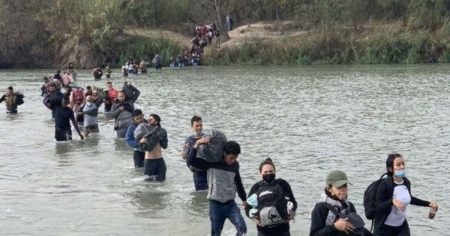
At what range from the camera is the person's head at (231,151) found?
31.9 ft

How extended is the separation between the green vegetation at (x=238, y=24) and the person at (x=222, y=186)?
53056 mm

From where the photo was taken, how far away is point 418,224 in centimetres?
1255

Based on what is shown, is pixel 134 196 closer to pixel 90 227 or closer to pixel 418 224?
pixel 90 227

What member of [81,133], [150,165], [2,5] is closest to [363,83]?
[81,133]

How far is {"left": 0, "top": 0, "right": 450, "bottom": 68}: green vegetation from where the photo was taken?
63.4 metres

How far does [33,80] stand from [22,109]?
22.0 m

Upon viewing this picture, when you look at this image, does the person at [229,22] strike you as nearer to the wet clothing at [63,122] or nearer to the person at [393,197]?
the wet clothing at [63,122]

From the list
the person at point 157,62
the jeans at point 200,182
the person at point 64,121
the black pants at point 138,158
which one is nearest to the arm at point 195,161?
the jeans at point 200,182

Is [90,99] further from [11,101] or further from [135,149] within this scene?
[11,101]

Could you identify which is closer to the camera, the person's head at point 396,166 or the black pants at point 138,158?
the person's head at point 396,166

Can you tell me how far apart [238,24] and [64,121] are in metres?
57.8

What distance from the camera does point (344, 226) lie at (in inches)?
283

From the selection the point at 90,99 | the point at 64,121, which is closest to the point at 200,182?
the point at 64,121

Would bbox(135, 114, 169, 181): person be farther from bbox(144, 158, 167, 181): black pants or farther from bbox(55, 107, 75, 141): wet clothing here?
bbox(55, 107, 75, 141): wet clothing
